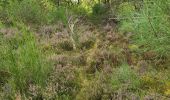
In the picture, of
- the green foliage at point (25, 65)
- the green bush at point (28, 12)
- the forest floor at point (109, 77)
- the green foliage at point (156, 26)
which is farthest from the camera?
the green bush at point (28, 12)

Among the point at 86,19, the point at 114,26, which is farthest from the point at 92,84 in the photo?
the point at 86,19

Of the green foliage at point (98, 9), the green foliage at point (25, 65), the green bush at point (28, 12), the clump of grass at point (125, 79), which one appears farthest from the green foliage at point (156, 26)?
the green foliage at point (98, 9)

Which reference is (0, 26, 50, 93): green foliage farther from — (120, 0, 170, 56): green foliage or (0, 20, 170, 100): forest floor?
(120, 0, 170, 56): green foliage

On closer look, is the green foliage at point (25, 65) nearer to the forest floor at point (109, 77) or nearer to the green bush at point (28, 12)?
the forest floor at point (109, 77)

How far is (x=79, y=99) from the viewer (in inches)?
237

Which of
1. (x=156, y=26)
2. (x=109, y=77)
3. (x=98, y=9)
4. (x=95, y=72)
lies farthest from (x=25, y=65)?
(x=98, y=9)

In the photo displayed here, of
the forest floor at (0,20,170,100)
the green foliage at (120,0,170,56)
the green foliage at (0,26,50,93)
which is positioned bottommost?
the forest floor at (0,20,170,100)

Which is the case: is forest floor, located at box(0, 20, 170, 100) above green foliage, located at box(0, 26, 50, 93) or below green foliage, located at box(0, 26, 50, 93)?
below

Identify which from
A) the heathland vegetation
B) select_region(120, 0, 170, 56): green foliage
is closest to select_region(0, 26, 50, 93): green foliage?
the heathland vegetation

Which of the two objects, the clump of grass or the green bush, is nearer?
the clump of grass

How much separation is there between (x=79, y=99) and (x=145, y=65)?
213cm

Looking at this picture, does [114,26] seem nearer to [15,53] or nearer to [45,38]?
[45,38]

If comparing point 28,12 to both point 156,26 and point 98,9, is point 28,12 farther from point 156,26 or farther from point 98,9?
point 156,26

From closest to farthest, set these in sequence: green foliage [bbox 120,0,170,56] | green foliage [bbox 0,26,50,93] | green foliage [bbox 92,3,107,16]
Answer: green foliage [bbox 120,0,170,56]
green foliage [bbox 0,26,50,93]
green foliage [bbox 92,3,107,16]
